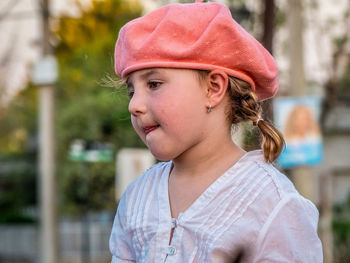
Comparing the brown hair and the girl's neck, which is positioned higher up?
the brown hair

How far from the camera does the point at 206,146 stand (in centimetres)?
169

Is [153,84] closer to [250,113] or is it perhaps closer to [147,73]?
[147,73]

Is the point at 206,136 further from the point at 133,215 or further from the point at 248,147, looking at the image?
the point at 248,147

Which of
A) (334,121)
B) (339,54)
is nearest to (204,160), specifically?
(339,54)

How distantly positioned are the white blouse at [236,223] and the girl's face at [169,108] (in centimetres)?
13

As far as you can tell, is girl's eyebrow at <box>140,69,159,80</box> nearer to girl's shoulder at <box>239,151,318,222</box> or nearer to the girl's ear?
the girl's ear

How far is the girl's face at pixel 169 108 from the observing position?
1.61 metres

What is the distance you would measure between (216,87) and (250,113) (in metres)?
0.13

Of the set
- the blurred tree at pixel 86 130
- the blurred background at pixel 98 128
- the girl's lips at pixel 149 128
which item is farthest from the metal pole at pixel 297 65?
the blurred tree at pixel 86 130

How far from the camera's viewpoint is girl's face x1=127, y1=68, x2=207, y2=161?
5.27 feet

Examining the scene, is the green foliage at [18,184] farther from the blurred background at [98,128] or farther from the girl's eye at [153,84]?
the girl's eye at [153,84]

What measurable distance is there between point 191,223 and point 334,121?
16.5 m

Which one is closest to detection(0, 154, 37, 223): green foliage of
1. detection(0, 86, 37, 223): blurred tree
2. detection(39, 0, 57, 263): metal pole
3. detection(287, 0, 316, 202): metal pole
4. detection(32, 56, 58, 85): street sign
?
detection(0, 86, 37, 223): blurred tree

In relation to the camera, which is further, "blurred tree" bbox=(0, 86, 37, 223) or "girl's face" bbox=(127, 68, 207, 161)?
"blurred tree" bbox=(0, 86, 37, 223)
